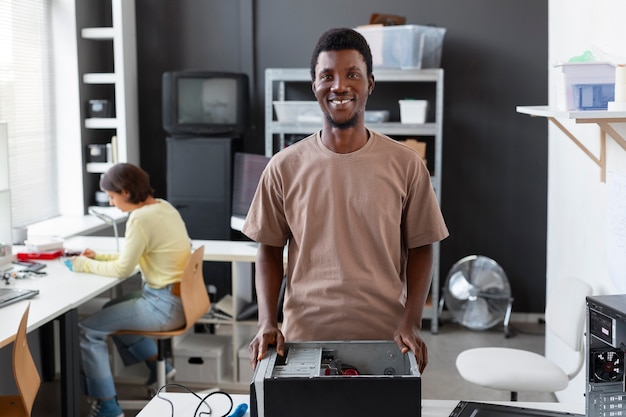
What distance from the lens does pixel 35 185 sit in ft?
17.6

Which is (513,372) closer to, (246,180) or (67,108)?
(246,180)

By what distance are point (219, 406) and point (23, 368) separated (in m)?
1.07

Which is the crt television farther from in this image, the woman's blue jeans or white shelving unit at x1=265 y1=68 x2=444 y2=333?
the woman's blue jeans

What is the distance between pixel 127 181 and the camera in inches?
157

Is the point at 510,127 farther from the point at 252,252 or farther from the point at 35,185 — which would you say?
the point at 35,185

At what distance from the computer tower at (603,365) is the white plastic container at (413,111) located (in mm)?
3694

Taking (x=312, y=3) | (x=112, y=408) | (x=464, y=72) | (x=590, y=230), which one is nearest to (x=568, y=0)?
(x=590, y=230)

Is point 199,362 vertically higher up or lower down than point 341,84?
lower down

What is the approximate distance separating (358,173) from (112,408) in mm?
2344

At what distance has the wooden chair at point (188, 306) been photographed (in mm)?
3969

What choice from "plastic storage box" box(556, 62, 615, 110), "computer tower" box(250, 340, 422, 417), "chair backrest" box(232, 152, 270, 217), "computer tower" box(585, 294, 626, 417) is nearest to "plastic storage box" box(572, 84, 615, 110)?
"plastic storage box" box(556, 62, 615, 110)

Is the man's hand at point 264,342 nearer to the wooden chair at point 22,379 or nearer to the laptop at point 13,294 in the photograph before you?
the wooden chair at point 22,379

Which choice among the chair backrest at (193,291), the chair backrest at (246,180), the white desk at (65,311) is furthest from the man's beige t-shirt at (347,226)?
the chair backrest at (246,180)

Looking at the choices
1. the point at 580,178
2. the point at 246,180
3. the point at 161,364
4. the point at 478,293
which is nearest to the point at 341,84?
the point at 580,178
